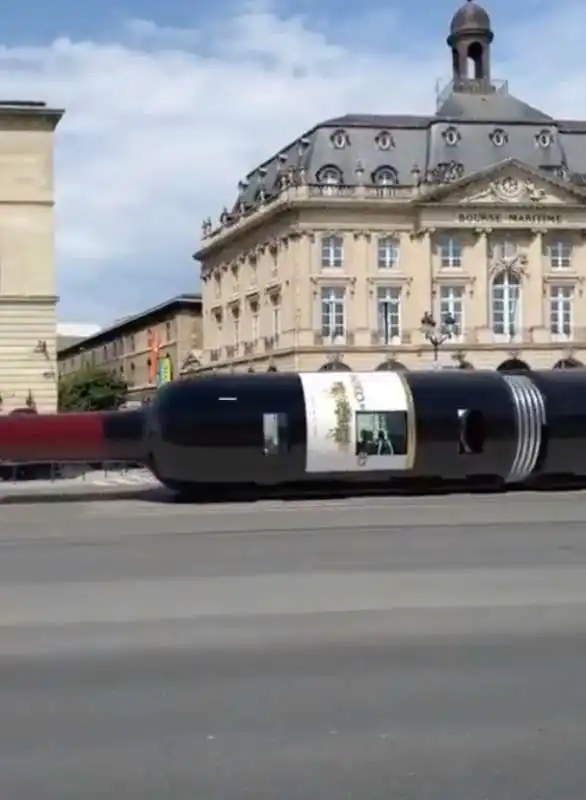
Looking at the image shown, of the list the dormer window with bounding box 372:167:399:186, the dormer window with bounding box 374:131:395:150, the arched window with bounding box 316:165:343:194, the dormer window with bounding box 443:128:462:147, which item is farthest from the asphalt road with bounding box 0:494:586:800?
the dormer window with bounding box 443:128:462:147

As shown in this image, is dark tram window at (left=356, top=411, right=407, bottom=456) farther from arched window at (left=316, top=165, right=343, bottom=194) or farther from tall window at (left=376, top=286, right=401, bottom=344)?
arched window at (left=316, top=165, right=343, bottom=194)

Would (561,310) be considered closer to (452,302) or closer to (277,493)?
(452,302)

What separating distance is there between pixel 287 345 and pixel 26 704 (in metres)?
80.6

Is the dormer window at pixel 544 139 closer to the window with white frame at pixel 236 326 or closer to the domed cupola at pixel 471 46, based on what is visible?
the domed cupola at pixel 471 46

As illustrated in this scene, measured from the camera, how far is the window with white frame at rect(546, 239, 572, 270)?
295 ft

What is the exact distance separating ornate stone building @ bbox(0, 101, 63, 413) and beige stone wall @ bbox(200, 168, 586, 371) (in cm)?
3430

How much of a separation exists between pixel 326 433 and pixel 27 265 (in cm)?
3142

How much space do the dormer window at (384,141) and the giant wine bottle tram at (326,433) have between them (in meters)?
64.7

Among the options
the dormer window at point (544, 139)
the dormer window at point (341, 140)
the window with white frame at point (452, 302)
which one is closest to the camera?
the window with white frame at point (452, 302)

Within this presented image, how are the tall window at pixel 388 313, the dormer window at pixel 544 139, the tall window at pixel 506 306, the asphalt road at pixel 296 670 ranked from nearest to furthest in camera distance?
the asphalt road at pixel 296 670, the tall window at pixel 388 313, the tall window at pixel 506 306, the dormer window at pixel 544 139

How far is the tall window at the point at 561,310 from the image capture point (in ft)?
294

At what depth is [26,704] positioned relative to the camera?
26.0 feet

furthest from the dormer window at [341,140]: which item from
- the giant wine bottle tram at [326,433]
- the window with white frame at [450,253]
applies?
the giant wine bottle tram at [326,433]

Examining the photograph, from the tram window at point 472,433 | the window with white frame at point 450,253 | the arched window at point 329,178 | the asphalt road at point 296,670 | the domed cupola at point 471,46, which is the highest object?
the domed cupola at point 471,46
